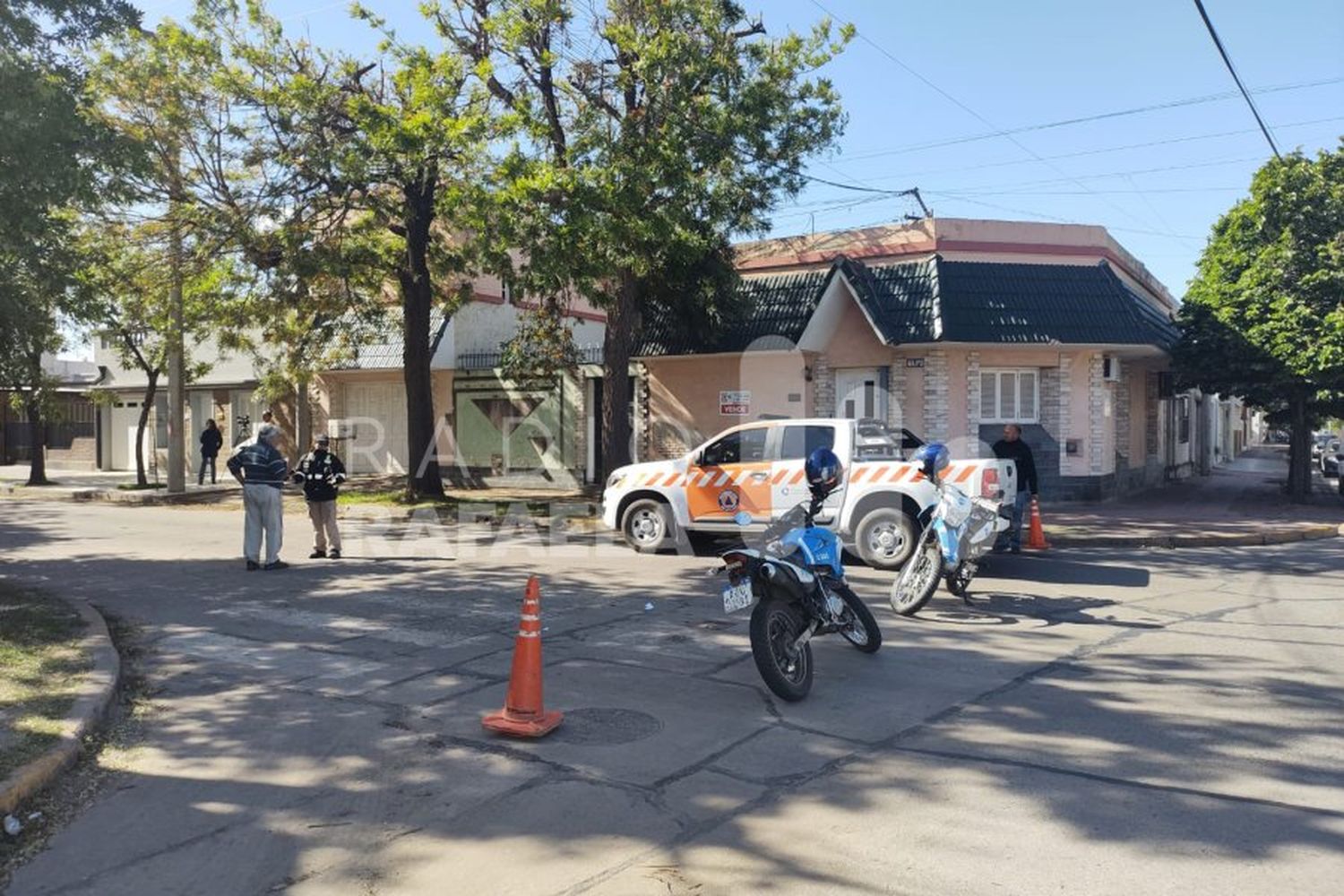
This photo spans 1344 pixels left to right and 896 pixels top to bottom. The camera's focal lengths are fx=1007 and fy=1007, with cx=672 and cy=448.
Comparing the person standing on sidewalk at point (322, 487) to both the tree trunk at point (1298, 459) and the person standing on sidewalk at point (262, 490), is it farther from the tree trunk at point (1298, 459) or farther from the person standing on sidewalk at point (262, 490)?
the tree trunk at point (1298, 459)

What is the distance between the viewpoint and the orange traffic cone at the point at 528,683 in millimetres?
5832

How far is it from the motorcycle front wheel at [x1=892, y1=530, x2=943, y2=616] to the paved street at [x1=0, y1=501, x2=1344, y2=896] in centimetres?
18

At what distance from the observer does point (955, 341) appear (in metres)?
18.2

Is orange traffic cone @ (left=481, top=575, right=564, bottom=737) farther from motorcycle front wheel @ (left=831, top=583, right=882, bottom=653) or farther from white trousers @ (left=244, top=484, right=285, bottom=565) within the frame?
white trousers @ (left=244, top=484, right=285, bottom=565)

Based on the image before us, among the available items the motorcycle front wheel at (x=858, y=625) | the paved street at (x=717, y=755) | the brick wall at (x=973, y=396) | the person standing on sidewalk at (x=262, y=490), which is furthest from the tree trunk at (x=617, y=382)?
the motorcycle front wheel at (x=858, y=625)

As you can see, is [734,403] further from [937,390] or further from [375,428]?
[375,428]

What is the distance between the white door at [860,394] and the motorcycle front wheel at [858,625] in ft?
40.6

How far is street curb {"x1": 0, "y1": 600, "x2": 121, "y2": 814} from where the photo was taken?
4.82 m

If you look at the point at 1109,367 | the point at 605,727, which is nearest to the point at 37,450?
the point at 1109,367

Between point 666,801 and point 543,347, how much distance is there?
17.2 metres

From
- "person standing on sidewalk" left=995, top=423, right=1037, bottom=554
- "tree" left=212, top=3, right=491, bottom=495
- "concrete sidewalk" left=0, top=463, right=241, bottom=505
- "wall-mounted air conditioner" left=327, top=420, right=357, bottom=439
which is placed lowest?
"concrete sidewalk" left=0, top=463, right=241, bottom=505

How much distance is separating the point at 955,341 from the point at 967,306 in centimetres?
94

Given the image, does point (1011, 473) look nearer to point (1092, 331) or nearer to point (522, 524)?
point (1092, 331)

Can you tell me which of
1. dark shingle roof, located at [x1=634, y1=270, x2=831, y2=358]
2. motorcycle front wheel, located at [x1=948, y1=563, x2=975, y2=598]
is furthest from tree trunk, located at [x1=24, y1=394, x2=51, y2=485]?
motorcycle front wheel, located at [x1=948, y1=563, x2=975, y2=598]
